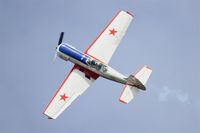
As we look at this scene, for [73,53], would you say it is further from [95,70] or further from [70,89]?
[70,89]

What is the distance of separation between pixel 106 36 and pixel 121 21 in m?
2.03

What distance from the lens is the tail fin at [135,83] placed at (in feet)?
179

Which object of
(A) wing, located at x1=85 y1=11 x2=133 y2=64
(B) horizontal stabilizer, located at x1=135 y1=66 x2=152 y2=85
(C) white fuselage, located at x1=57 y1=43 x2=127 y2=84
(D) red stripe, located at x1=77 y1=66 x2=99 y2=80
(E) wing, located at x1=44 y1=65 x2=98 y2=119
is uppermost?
(A) wing, located at x1=85 y1=11 x2=133 y2=64

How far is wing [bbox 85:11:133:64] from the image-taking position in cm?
5747

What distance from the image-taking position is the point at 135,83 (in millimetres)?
55031

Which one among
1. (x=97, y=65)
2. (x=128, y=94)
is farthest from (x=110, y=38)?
(x=128, y=94)

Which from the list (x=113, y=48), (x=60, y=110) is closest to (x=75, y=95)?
(x=60, y=110)

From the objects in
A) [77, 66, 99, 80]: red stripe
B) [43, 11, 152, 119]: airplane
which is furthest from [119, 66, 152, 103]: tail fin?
[77, 66, 99, 80]: red stripe

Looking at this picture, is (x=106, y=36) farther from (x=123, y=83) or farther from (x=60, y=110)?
(x=60, y=110)

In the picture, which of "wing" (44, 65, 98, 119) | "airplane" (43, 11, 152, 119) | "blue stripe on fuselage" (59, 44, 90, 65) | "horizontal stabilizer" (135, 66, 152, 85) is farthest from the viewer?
"blue stripe on fuselage" (59, 44, 90, 65)

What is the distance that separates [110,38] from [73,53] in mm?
3686

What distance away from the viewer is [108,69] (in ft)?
185

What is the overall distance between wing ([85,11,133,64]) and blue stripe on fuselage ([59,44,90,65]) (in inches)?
36.1

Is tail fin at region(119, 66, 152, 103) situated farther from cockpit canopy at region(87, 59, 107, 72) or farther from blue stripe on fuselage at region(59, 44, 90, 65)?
blue stripe on fuselage at region(59, 44, 90, 65)
